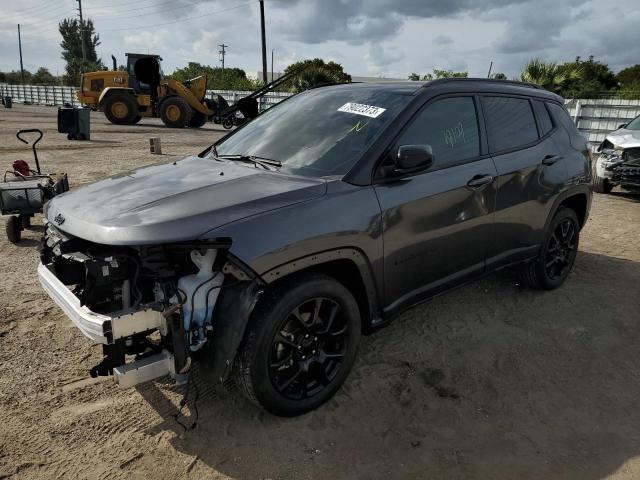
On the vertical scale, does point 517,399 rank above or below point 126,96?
below

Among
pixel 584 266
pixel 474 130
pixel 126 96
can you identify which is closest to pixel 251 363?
pixel 474 130

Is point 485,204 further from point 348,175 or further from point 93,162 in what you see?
point 93,162

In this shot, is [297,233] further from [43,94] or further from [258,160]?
[43,94]

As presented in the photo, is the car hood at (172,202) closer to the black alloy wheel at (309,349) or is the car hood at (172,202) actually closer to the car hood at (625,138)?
the black alloy wheel at (309,349)

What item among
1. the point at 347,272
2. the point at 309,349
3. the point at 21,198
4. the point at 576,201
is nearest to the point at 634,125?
the point at 576,201

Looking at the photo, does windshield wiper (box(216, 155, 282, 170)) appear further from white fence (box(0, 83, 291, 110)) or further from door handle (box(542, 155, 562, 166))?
white fence (box(0, 83, 291, 110))

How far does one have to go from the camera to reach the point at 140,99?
20.6 meters

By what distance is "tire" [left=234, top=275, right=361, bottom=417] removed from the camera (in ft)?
8.03

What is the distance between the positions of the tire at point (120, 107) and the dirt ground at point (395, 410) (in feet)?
58.8

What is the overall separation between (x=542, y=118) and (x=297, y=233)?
112 inches

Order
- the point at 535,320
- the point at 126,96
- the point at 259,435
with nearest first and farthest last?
the point at 259,435, the point at 535,320, the point at 126,96

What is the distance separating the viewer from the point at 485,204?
346 cm

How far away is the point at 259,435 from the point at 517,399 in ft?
5.06

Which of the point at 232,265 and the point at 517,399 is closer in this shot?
the point at 232,265
